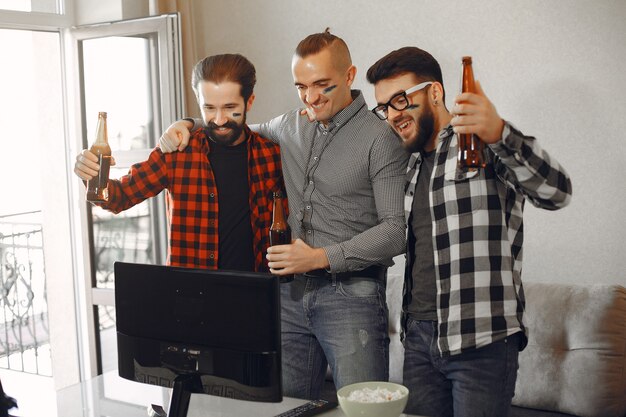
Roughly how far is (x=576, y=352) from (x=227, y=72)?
1.56 m

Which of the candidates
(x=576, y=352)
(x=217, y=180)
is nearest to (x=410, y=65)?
(x=217, y=180)

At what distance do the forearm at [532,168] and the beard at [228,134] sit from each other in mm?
845

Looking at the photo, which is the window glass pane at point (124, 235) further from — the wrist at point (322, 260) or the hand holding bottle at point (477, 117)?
the hand holding bottle at point (477, 117)

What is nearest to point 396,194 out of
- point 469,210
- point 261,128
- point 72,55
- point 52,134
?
point 469,210

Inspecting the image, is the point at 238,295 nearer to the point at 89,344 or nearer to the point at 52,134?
the point at 89,344

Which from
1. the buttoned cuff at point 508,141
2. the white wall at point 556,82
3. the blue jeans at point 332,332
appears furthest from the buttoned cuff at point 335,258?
the white wall at point 556,82

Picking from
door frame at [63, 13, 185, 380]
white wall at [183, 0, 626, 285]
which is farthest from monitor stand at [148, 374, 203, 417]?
door frame at [63, 13, 185, 380]

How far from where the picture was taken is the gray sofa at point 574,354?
269cm

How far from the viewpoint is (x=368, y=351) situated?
219 cm

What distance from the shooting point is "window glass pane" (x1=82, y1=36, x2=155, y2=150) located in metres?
4.05

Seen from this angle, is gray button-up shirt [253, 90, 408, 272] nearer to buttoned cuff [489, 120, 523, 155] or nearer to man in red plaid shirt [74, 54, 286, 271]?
man in red plaid shirt [74, 54, 286, 271]

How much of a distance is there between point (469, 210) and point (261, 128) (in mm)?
876

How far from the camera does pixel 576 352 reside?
108 inches

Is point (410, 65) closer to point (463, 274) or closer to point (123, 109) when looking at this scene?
point (463, 274)
